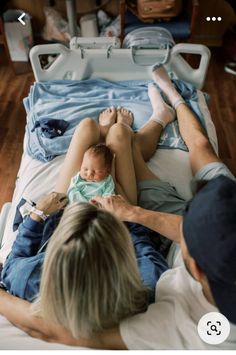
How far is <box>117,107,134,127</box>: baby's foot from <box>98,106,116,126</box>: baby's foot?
0.9 inches

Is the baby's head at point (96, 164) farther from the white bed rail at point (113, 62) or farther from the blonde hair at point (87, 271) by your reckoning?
the white bed rail at point (113, 62)

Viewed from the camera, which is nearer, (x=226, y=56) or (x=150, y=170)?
(x=150, y=170)

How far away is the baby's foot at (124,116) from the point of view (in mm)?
1524

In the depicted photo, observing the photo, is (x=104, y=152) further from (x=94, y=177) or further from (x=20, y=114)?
(x=20, y=114)

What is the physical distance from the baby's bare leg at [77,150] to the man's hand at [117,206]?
18 centimetres

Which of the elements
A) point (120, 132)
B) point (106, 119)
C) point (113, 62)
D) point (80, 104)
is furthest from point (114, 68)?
point (120, 132)

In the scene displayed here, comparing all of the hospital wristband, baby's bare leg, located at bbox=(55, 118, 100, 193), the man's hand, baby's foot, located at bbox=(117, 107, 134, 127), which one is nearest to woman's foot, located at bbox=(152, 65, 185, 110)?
baby's foot, located at bbox=(117, 107, 134, 127)

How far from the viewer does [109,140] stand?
136cm

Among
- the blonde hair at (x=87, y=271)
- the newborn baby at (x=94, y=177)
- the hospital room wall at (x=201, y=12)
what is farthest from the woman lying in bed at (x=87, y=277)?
the hospital room wall at (x=201, y=12)

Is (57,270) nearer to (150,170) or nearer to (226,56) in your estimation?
(150,170)

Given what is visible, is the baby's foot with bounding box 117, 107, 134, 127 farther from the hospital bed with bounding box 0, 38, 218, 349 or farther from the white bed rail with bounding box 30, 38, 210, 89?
the white bed rail with bounding box 30, 38, 210, 89

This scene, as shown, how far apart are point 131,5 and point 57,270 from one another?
2.34 meters

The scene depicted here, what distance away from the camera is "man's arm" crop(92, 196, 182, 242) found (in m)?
1.09

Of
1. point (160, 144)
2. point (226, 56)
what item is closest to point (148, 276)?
point (160, 144)
